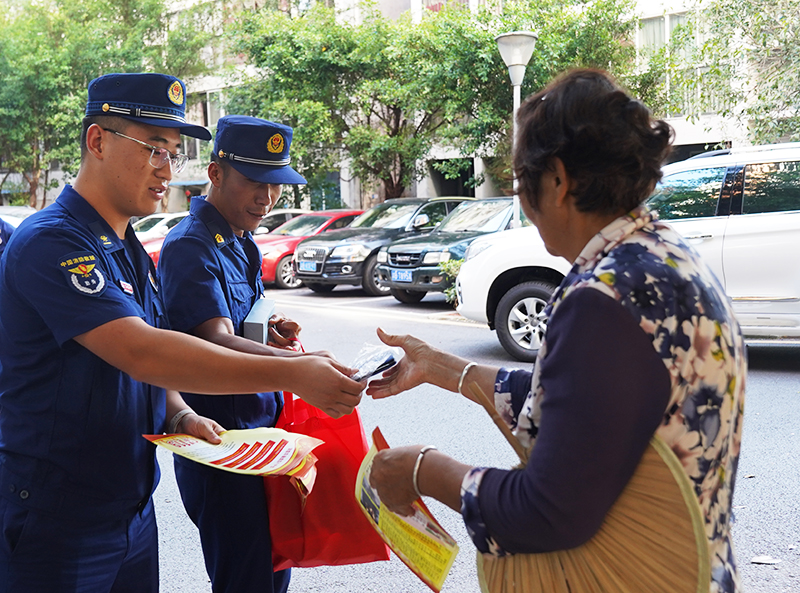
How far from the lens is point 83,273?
1878 mm

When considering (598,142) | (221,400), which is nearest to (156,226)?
(221,400)

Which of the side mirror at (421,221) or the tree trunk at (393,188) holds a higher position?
the tree trunk at (393,188)

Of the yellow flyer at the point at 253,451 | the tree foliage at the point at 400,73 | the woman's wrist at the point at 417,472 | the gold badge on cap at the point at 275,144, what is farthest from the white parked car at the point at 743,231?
the tree foliage at the point at 400,73

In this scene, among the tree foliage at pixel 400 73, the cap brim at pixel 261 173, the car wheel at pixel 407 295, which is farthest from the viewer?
the tree foliage at pixel 400 73

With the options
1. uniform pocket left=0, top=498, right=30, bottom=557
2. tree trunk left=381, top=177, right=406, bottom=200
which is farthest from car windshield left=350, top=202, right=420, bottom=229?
uniform pocket left=0, top=498, right=30, bottom=557

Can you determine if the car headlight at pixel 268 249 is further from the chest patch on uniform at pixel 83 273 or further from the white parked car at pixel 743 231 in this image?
the chest patch on uniform at pixel 83 273

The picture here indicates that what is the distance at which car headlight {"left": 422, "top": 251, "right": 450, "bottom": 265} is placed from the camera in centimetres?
1185

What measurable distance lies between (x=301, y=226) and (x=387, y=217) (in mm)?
2608

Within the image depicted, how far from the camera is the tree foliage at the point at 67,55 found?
24625 mm

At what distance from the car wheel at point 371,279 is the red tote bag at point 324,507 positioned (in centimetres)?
1140

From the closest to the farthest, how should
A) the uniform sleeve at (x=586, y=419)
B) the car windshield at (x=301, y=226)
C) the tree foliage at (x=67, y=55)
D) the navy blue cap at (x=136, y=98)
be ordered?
the uniform sleeve at (x=586, y=419) → the navy blue cap at (x=136, y=98) → the car windshield at (x=301, y=226) → the tree foliage at (x=67, y=55)

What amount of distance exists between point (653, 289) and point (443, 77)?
17.4 metres

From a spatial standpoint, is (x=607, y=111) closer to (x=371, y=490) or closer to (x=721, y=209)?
(x=371, y=490)

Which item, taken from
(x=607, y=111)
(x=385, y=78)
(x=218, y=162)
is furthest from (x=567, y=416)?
(x=385, y=78)
